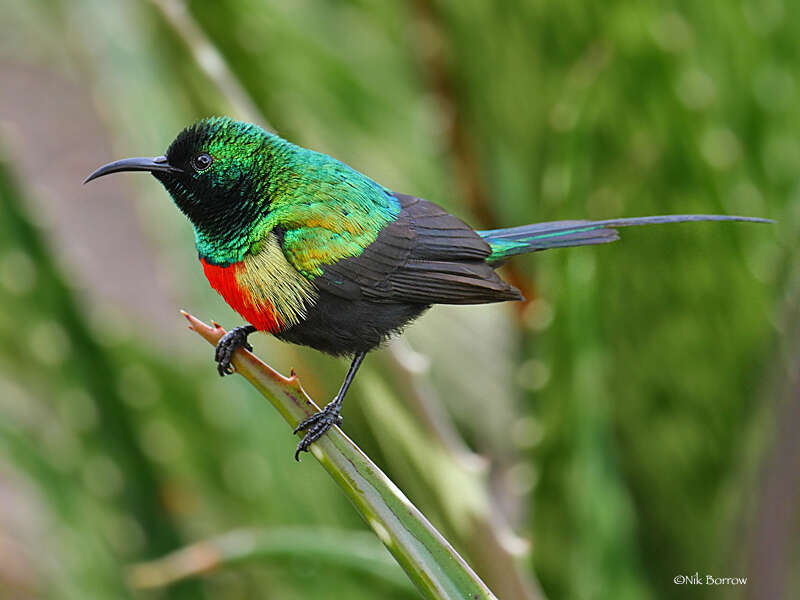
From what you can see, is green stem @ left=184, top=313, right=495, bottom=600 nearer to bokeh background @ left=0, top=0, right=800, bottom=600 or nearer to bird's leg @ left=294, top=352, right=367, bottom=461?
bird's leg @ left=294, top=352, right=367, bottom=461

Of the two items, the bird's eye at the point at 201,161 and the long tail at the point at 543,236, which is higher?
the bird's eye at the point at 201,161

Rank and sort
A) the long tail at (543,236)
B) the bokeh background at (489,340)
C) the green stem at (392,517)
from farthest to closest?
1. the bokeh background at (489,340)
2. the long tail at (543,236)
3. the green stem at (392,517)

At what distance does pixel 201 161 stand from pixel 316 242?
9 cm

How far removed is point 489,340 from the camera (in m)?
1.50

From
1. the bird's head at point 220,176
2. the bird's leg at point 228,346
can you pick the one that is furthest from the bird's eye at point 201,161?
the bird's leg at point 228,346

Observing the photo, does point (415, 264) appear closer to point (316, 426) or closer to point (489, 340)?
point (316, 426)

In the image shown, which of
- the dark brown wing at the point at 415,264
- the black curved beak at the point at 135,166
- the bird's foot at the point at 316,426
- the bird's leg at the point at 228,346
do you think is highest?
the black curved beak at the point at 135,166

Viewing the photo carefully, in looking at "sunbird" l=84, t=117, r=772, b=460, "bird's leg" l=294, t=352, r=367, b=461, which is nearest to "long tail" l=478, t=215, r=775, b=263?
"sunbird" l=84, t=117, r=772, b=460

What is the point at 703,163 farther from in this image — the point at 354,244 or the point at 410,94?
the point at 410,94

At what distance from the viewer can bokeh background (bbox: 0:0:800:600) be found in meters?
0.98

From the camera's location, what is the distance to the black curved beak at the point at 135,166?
51cm

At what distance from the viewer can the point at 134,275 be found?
3.93 metres

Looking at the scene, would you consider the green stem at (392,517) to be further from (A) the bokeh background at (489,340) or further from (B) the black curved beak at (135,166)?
Result: (A) the bokeh background at (489,340)

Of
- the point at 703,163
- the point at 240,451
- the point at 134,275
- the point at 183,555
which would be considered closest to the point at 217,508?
the point at 240,451
